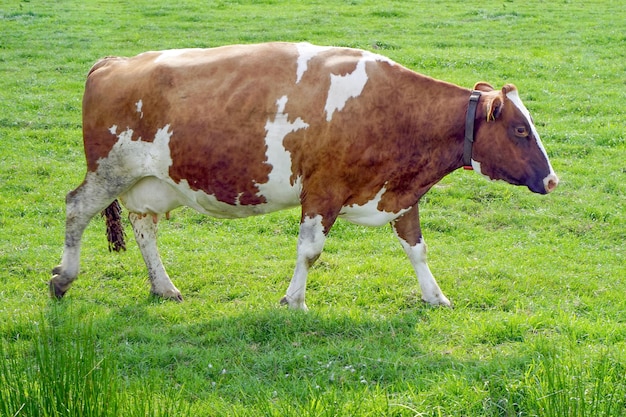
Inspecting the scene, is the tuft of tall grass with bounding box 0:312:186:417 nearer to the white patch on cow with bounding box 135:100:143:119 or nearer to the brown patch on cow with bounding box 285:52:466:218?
the brown patch on cow with bounding box 285:52:466:218

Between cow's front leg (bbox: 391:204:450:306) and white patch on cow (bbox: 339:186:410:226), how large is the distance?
0.34 metres

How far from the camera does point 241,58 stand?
9781mm

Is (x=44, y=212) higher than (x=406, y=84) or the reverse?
the reverse

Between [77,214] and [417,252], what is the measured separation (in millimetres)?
3589

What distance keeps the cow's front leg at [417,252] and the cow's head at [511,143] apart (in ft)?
3.41

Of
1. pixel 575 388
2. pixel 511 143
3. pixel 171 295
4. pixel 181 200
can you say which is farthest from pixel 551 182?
pixel 171 295

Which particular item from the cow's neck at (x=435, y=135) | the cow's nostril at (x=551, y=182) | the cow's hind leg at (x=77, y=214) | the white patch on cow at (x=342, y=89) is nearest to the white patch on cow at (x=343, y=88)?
the white patch on cow at (x=342, y=89)

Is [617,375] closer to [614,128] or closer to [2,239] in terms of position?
[2,239]

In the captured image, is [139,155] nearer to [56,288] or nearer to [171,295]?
[171,295]

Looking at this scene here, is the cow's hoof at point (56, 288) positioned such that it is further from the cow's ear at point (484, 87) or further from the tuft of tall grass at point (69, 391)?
the cow's ear at point (484, 87)

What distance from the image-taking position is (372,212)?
9.64m

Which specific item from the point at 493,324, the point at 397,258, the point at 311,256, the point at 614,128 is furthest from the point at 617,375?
the point at 614,128

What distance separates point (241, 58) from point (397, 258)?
317cm

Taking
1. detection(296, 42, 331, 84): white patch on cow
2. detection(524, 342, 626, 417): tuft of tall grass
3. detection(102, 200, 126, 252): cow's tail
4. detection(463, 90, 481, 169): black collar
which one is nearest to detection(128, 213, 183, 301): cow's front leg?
detection(102, 200, 126, 252): cow's tail
